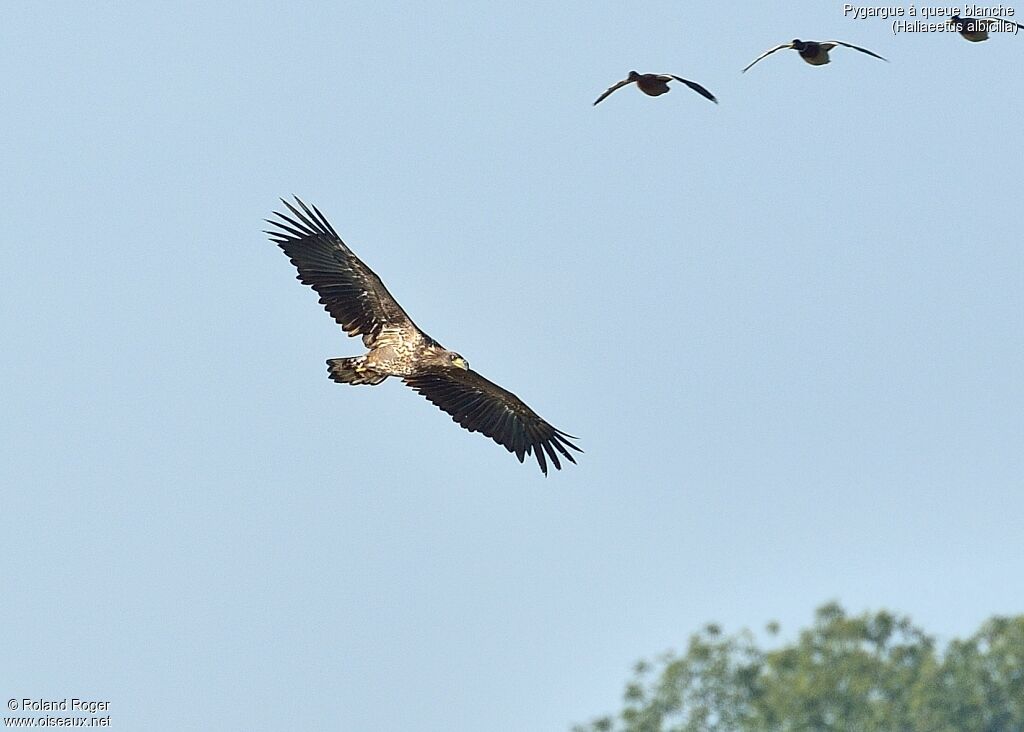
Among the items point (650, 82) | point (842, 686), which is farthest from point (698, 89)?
point (842, 686)

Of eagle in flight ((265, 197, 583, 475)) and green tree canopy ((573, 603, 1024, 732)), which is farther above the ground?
green tree canopy ((573, 603, 1024, 732))

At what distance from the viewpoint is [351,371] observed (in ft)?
87.9

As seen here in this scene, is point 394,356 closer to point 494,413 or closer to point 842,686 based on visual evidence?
point 494,413

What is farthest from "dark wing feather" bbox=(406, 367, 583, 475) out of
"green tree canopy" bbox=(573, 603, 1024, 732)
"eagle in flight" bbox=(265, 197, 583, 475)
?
"green tree canopy" bbox=(573, 603, 1024, 732)

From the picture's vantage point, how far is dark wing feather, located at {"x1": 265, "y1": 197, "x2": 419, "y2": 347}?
1073 inches

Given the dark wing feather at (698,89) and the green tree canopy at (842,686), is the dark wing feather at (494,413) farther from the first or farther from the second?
the green tree canopy at (842,686)

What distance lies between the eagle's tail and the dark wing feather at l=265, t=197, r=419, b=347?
495 millimetres

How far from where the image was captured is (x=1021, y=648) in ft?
276

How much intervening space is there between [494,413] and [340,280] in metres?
2.80

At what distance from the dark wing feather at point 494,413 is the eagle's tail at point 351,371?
86cm

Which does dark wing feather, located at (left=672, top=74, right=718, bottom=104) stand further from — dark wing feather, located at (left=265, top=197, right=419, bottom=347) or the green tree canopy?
the green tree canopy

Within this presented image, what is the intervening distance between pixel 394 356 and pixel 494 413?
Answer: 2048mm

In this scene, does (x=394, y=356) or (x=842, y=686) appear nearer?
(x=394, y=356)

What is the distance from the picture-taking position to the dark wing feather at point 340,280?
27250 mm
